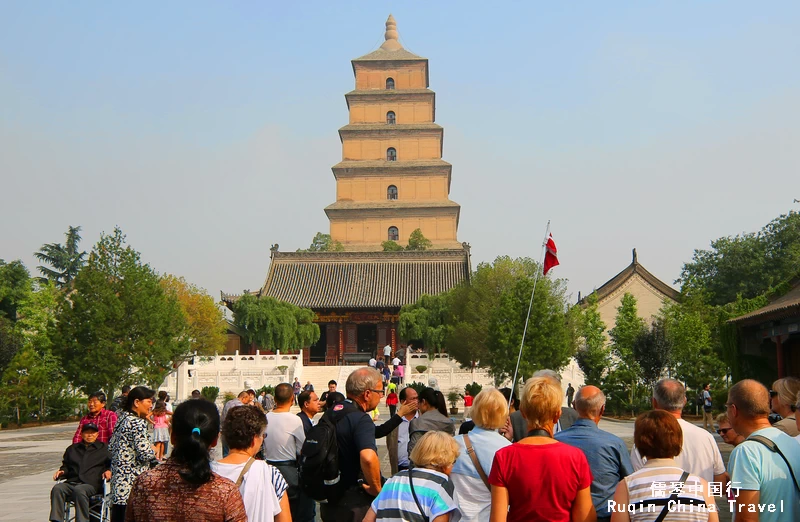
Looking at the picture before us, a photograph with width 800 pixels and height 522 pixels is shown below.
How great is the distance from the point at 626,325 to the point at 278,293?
66.2 feet

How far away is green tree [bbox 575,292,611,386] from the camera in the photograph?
92.5ft

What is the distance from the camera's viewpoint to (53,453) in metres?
16.5

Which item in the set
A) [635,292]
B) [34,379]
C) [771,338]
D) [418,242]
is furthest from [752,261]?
[34,379]

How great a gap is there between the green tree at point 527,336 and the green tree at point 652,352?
215cm

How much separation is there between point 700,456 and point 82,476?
4.77 m

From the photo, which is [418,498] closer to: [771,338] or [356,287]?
[771,338]

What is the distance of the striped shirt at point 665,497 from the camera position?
11.6 ft

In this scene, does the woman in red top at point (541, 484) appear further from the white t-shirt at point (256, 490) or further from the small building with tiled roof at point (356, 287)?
the small building with tiled roof at point (356, 287)

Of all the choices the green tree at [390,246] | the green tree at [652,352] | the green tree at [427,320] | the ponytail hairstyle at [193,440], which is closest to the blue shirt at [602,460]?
the ponytail hairstyle at [193,440]

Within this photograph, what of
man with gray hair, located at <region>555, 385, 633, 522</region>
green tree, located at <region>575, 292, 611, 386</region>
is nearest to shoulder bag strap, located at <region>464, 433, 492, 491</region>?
man with gray hair, located at <region>555, 385, 633, 522</region>

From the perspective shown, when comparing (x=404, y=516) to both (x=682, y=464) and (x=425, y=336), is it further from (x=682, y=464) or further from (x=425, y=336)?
(x=425, y=336)

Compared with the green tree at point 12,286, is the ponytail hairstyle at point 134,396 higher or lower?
lower

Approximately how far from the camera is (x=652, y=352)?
25.7 meters

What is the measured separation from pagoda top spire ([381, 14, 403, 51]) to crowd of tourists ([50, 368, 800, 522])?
48.0 m
